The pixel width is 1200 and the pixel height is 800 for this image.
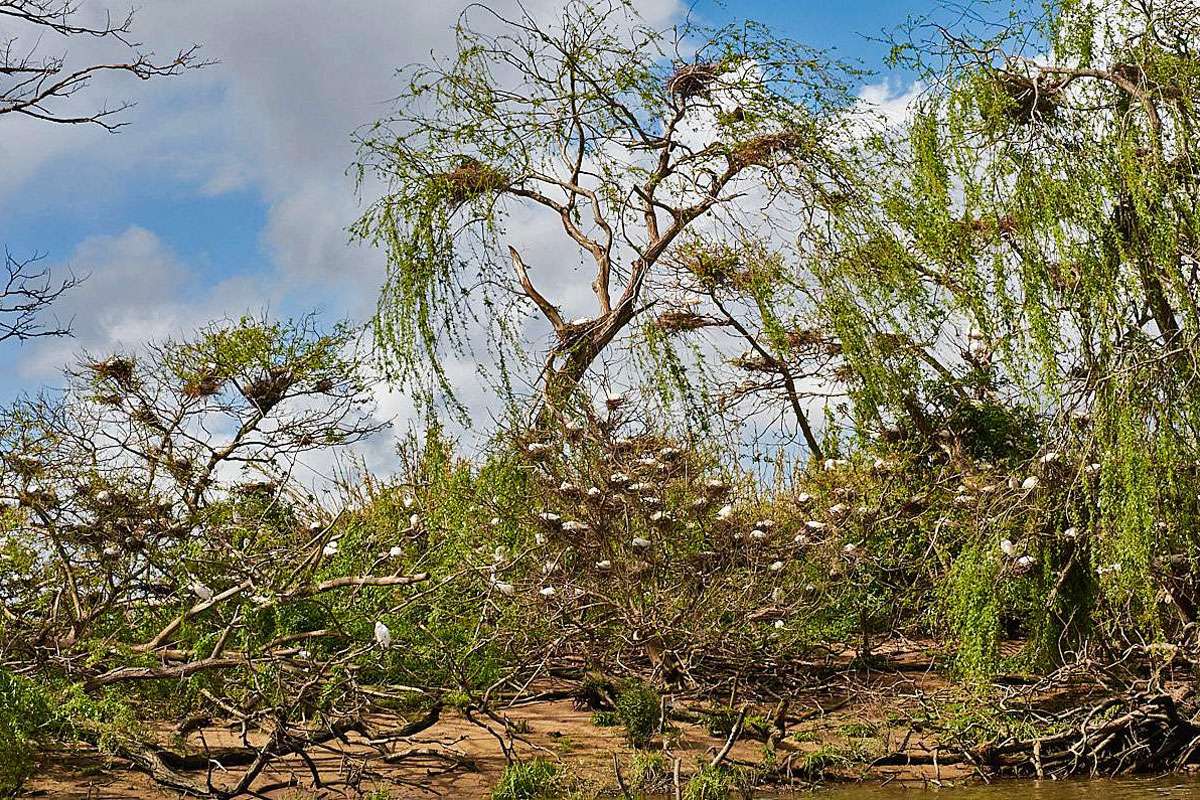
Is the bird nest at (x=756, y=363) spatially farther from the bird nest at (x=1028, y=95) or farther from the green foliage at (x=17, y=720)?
the green foliage at (x=17, y=720)

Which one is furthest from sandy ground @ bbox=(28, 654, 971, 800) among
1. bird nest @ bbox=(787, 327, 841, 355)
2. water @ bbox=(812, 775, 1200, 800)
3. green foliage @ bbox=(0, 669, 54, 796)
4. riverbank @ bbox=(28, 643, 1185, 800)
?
bird nest @ bbox=(787, 327, 841, 355)

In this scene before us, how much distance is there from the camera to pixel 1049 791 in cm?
849

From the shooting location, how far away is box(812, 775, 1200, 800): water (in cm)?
809

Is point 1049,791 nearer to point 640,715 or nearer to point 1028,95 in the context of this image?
point 640,715

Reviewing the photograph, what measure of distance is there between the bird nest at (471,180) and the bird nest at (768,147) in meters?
2.21

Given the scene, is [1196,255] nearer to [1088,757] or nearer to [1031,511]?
[1031,511]

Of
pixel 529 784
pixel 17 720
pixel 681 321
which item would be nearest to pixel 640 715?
pixel 529 784

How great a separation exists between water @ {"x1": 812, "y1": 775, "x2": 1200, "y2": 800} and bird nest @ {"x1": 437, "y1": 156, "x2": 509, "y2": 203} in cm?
611

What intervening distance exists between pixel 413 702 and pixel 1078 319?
5.78m

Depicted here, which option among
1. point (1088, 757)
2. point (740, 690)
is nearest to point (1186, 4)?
point (1088, 757)

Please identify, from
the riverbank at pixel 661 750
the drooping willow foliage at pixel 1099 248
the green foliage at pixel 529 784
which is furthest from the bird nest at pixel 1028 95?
the green foliage at pixel 529 784

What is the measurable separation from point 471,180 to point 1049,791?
23.4 ft

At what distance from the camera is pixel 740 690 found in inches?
432

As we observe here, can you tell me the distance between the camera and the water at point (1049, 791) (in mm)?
8086
